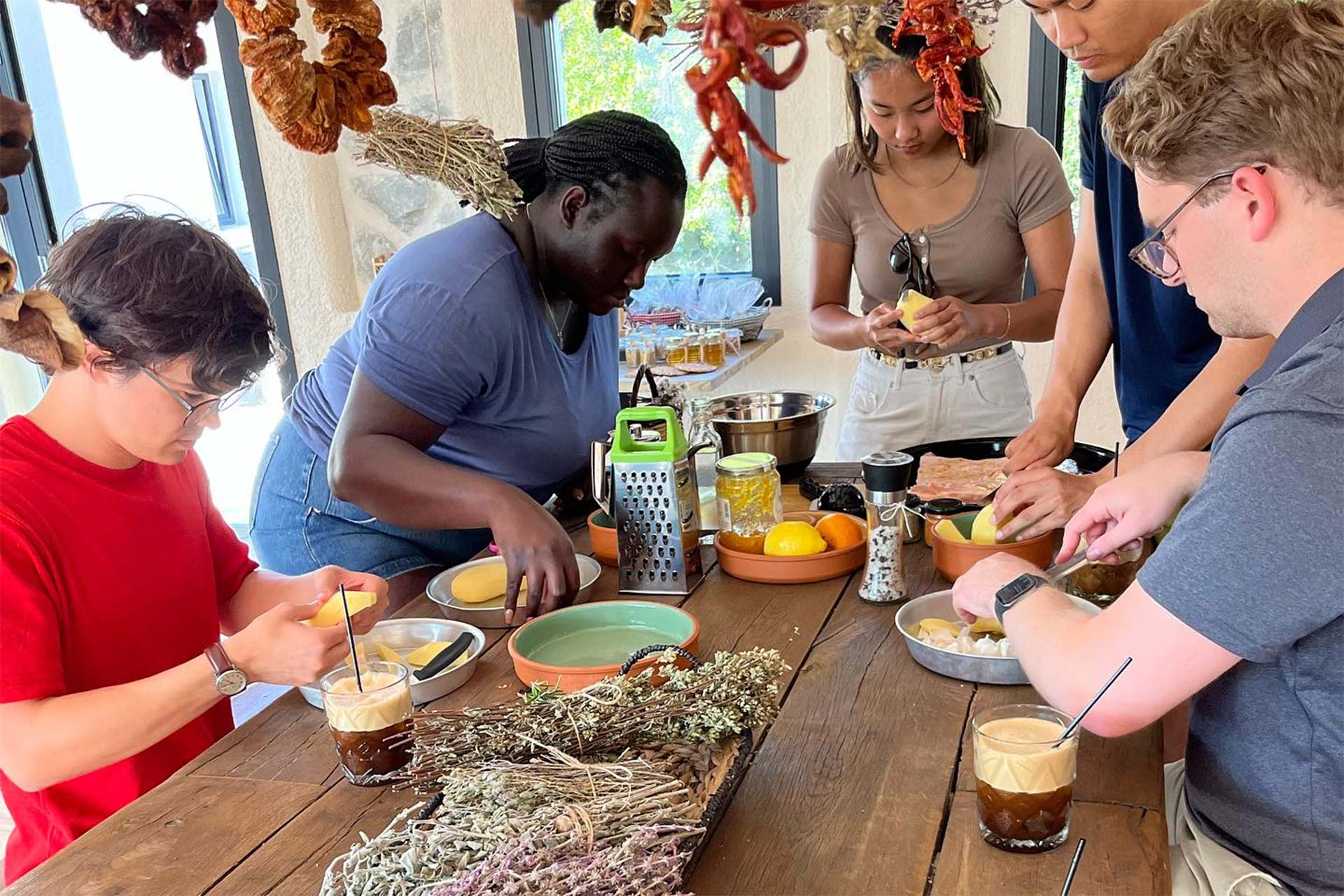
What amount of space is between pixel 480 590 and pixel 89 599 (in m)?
0.61

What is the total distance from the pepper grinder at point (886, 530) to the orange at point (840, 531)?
13 centimetres

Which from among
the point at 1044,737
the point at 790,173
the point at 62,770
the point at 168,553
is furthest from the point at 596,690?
the point at 790,173

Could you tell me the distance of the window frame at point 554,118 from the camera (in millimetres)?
4668

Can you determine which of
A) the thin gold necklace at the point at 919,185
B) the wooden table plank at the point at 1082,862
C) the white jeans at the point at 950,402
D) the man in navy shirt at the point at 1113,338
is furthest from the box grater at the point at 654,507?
the thin gold necklace at the point at 919,185

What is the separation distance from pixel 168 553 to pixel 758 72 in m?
1.38

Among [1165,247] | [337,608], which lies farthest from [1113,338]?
[337,608]

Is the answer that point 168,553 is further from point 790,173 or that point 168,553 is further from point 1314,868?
point 790,173

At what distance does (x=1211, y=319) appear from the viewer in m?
1.27

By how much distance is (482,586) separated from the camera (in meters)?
1.86

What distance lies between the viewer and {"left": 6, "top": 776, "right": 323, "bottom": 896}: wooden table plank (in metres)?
1.14

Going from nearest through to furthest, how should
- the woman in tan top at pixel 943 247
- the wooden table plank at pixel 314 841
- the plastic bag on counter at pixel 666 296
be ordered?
the wooden table plank at pixel 314 841 → the woman in tan top at pixel 943 247 → the plastic bag on counter at pixel 666 296

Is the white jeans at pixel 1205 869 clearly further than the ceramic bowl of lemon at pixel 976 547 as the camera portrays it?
No

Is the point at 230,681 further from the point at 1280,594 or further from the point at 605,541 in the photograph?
the point at 1280,594

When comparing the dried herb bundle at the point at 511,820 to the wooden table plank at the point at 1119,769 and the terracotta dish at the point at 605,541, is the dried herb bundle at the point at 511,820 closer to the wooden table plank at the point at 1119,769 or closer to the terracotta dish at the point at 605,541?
the wooden table plank at the point at 1119,769
